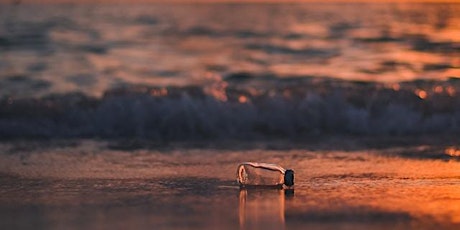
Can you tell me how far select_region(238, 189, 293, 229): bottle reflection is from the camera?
4.98m

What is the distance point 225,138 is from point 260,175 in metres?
2.33

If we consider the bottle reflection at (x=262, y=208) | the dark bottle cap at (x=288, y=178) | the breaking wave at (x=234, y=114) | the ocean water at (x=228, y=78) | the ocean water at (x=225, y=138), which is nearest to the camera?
the bottle reflection at (x=262, y=208)

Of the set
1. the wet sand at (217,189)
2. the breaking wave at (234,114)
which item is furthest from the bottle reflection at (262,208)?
the breaking wave at (234,114)

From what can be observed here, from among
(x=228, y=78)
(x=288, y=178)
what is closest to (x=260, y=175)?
(x=288, y=178)

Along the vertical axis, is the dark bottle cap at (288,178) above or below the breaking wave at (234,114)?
below

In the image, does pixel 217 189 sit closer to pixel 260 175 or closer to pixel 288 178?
pixel 260 175

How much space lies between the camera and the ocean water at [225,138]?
529 centimetres

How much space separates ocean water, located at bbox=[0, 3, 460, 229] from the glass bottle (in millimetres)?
110

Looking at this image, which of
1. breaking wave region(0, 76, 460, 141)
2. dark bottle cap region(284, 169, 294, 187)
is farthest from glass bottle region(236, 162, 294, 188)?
breaking wave region(0, 76, 460, 141)

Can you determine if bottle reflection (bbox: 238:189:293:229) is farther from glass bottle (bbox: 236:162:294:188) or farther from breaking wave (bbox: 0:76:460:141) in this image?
breaking wave (bbox: 0:76:460:141)

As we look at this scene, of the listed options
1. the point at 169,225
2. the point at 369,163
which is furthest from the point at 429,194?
the point at 169,225

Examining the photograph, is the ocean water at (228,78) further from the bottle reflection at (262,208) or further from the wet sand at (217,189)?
the bottle reflection at (262,208)

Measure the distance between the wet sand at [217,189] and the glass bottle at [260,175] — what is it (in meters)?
0.11

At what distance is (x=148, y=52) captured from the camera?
17688mm
